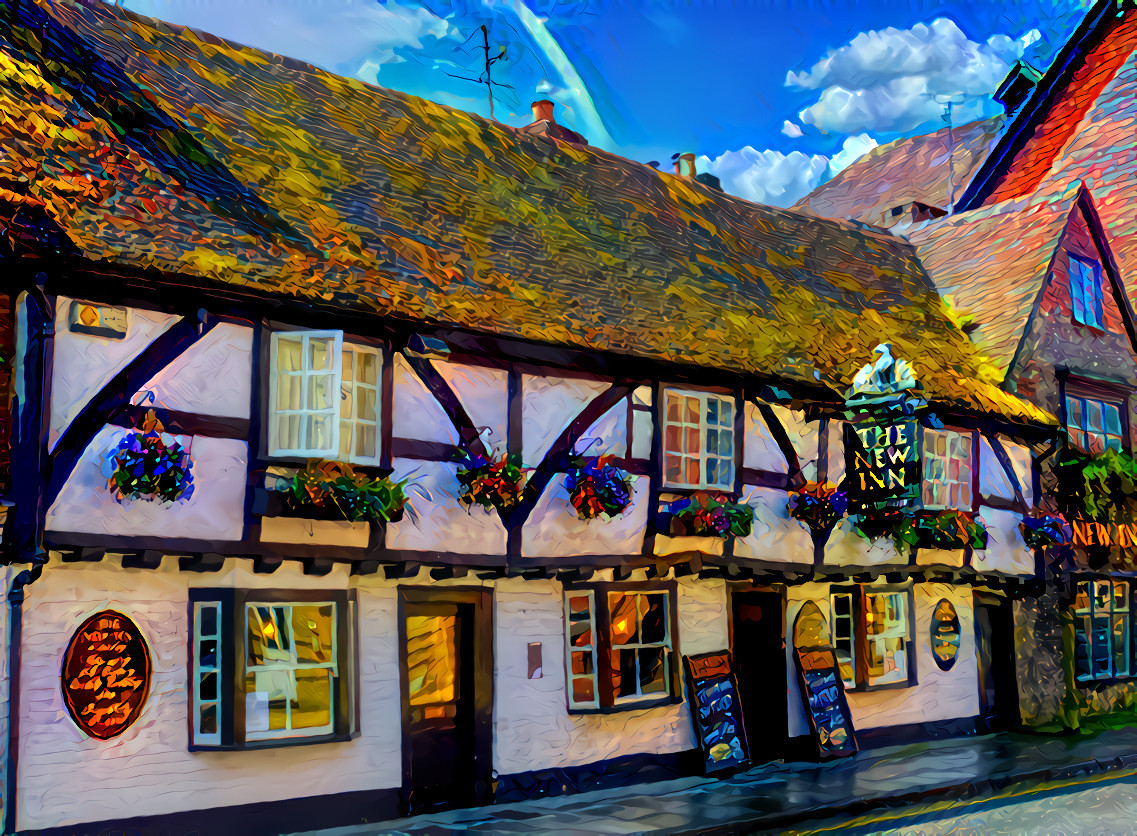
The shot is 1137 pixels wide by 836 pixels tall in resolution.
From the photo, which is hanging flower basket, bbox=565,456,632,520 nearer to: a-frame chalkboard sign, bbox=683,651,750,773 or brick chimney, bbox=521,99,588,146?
a-frame chalkboard sign, bbox=683,651,750,773

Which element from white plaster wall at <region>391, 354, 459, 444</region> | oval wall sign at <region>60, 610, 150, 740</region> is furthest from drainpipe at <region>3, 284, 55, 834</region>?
white plaster wall at <region>391, 354, 459, 444</region>

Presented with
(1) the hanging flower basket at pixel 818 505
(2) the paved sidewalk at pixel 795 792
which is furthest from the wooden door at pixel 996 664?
(1) the hanging flower basket at pixel 818 505

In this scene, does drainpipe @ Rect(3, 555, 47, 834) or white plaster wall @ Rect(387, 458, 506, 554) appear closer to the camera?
drainpipe @ Rect(3, 555, 47, 834)

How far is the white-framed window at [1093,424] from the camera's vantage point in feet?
56.2

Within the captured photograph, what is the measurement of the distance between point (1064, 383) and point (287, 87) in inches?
533

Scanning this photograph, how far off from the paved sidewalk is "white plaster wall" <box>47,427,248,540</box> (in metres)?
3.14

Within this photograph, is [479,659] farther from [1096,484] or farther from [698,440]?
[1096,484]

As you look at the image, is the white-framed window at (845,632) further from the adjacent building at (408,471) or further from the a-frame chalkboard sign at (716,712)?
the a-frame chalkboard sign at (716,712)

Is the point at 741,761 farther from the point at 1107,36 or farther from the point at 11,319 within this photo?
the point at 1107,36

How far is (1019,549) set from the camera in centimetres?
1582

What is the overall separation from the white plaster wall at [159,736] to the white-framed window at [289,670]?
231 mm

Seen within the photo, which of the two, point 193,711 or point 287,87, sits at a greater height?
point 287,87

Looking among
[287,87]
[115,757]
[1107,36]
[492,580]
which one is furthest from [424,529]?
[1107,36]

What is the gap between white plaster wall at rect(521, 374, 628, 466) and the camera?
11.0 metres
